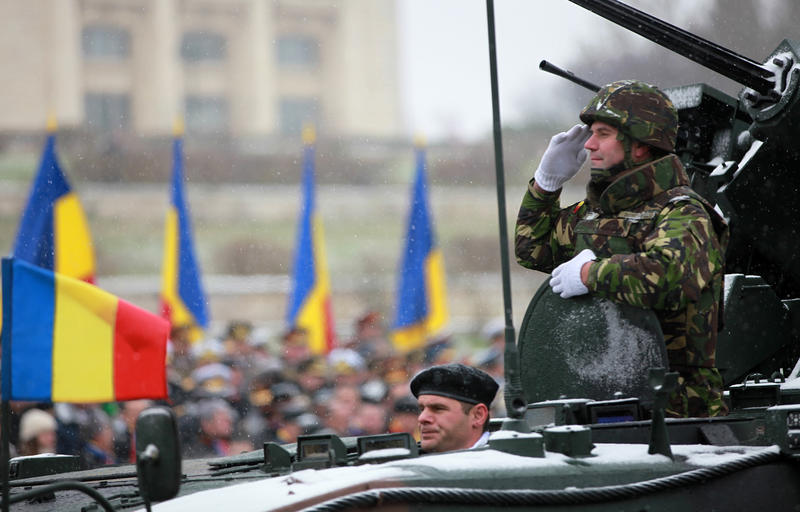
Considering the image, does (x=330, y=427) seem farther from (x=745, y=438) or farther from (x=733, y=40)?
(x=745, y=438)

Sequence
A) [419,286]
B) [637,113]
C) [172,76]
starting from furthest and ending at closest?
[172,76]
[419,286]
[637,113]

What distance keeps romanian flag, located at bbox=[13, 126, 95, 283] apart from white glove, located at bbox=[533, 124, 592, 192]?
28.9 ft

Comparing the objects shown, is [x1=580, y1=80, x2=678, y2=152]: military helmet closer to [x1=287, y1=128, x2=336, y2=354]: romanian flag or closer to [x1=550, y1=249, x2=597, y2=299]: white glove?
[x1=550, y1=249, x2=597, y2=299]: white glove

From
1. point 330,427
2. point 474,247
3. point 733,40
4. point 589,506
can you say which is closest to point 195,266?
point 330,427

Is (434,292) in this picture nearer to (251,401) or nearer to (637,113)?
(251,401)

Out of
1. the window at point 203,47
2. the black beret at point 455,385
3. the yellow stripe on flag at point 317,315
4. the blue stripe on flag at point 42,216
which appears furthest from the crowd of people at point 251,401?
the window at point 203,47

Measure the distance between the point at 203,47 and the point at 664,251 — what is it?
2967cm

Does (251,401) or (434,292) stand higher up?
(434,292)

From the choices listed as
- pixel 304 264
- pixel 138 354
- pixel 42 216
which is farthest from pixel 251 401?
pixel 138 354

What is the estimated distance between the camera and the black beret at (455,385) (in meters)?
4.84

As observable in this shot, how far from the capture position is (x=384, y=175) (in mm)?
29594

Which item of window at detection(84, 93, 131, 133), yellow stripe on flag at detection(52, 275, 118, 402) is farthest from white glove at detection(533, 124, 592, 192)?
window at detection(84, 93, 131, 133)

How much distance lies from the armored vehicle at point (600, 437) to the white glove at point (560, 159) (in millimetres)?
605

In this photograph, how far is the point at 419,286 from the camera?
1694 cm
